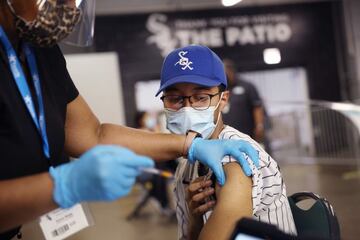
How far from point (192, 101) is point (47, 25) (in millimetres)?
581

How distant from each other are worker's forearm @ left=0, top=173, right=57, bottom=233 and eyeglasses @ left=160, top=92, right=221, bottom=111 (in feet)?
2.26

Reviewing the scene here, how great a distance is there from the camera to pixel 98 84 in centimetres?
238

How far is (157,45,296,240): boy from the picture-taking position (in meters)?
1.08

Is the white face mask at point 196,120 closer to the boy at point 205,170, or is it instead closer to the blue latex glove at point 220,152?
the boy at point 205,170

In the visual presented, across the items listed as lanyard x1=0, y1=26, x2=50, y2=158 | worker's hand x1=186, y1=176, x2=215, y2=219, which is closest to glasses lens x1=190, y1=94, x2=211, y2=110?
worker's hand x1=186, y1=176, x2=215, y2=219

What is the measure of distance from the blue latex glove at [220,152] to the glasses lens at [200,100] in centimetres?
20

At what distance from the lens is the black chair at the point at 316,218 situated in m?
1.16

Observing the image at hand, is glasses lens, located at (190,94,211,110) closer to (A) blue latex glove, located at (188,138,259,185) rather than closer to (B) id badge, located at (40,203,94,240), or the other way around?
(A) blue latex glove, located at (188,138,259,185)

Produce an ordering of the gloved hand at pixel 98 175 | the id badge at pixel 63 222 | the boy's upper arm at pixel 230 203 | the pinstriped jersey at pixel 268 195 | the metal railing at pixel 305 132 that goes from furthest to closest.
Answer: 1. the metal railing at pixel 305 132
2. the id badge at pixel 63 222
3. the pinstriped jersey at pixel 268 195
4. the boy's upper arm at pixel 230 203
5. the gloved hand at pixel 98 175

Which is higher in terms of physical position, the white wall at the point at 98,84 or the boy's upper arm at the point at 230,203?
the white wall at the point at 98,84

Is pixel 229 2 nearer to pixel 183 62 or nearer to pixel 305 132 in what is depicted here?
pixel 305 132

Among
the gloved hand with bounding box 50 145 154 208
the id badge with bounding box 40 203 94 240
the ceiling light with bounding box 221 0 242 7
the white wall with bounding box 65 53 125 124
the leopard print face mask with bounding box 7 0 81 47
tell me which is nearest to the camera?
the gloved hand with bounding box 50 145 154 208

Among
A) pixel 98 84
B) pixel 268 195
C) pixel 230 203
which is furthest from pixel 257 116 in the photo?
pixel 230 203

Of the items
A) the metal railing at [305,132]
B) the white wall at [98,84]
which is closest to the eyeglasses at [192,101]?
the white wall at [98,84]
